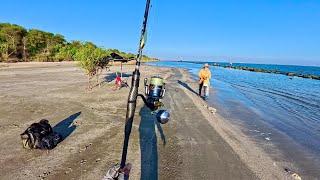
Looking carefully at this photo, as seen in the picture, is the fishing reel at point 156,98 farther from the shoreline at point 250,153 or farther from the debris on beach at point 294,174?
the debris on beach at point 294,174

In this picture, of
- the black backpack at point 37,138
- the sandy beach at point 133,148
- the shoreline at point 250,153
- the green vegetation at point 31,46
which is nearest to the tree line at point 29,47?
the green vegetation at point 31,46

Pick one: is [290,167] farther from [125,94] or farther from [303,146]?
[125,94]

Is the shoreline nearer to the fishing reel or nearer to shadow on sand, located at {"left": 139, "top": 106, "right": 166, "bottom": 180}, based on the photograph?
shadow on sand, located at {"left": 139, "top": 106, "right": 166, "bottom": 180}

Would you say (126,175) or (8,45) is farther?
(8,45)

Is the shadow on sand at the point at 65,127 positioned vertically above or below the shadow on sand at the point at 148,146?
above

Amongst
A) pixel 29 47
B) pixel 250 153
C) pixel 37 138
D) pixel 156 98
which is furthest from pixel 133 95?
pixel 29 47

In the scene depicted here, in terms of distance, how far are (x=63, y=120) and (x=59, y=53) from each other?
Result: 76.8 meters

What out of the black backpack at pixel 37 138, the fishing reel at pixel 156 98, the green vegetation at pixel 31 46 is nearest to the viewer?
the fishing reel at pixel 156 98

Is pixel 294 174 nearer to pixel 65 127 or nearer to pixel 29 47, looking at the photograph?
pixel 65 127

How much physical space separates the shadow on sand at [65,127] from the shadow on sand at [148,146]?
2.16 m

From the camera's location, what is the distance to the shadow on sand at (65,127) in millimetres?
10874

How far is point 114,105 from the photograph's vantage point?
16.8 meters

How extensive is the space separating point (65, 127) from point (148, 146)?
3223 mm

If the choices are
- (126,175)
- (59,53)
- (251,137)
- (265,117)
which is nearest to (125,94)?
(265,117)
